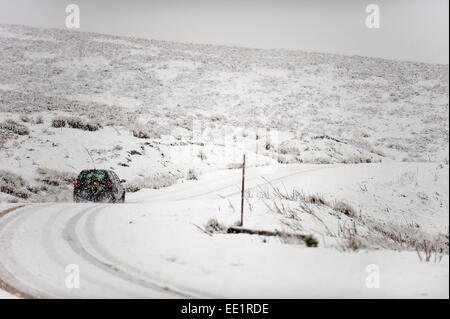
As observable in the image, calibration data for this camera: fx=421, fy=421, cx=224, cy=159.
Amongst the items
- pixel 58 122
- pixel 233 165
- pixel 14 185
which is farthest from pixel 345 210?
pixel 58 122

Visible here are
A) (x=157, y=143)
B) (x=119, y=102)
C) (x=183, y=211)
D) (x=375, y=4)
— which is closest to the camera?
(x=183, y=211)

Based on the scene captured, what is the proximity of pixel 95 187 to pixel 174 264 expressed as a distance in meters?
7.73

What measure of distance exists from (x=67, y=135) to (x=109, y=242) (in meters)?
14.8

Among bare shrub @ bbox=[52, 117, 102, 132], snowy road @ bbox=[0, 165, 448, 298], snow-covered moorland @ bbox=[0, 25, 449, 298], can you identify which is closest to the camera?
snowy road @ bbox=[0, 165, 448, 298]

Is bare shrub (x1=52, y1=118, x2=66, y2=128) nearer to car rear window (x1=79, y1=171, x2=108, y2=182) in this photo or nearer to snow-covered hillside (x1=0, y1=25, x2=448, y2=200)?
snow-covered hillside (x1=0, y1=25, x2=448, y2=200)

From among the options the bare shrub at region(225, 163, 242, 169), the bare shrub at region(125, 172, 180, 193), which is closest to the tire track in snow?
the bare shrub at region(125, 172, 180, 193)

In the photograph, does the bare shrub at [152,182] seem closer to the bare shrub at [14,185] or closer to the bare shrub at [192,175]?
the bare shrub at [192,175]

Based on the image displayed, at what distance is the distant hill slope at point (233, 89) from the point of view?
1168 inches

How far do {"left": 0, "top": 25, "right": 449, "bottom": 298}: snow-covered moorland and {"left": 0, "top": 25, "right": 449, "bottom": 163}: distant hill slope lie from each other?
20 centimetres

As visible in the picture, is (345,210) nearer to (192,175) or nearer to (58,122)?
(192,175)

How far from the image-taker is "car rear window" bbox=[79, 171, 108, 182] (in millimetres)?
13023

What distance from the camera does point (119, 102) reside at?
34.5 meters

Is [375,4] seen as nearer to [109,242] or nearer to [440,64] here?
[109,242]
